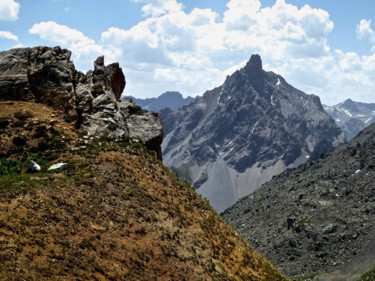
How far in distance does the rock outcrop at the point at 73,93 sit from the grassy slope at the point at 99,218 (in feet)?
8.59

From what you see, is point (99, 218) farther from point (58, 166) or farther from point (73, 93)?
point (73, 93)

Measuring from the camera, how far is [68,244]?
2608 cm

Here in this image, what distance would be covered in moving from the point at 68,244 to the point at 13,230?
3.93 meters

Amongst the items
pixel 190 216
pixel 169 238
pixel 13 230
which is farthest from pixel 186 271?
pixel 13 230

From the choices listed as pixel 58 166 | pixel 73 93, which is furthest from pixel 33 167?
pixel 73 93

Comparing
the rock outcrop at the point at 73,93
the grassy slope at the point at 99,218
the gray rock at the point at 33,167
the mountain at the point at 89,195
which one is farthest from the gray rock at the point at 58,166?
the rock outcrop at the point at 73,93

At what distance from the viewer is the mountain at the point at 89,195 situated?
25609 millimetres

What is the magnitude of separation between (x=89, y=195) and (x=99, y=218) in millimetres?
3043

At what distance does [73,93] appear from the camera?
50.3 metres

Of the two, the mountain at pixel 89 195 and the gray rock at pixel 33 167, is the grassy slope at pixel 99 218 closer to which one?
the mountain at pixel 89 195

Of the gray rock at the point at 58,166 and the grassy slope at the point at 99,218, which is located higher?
the gray rock at the point at 58,166

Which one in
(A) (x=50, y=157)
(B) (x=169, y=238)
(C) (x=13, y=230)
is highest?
(A) (x=50, y=157)

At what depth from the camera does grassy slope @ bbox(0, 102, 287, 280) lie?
81.4 feet

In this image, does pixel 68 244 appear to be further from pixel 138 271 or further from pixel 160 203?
pixel 160 203
